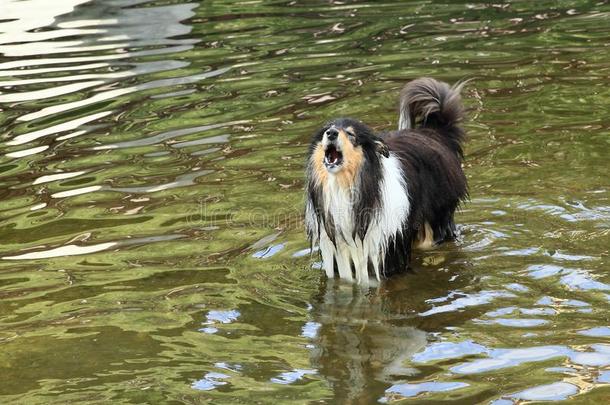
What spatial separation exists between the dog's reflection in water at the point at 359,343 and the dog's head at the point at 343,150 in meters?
0.77

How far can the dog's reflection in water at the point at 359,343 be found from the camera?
5480 millimetres

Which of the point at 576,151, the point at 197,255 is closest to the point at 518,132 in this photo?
the point at 576,151

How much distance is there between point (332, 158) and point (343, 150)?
10 cm

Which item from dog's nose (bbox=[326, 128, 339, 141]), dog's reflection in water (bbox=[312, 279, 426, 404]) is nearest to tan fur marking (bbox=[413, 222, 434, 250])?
dog's reflection in water (bbox=[312, 279, 426, 404])

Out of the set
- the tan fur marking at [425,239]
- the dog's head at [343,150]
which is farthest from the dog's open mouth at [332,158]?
the tan fur marking at [425,239]

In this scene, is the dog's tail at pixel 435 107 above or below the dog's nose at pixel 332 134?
below

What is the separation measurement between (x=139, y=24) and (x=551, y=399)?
1127cm

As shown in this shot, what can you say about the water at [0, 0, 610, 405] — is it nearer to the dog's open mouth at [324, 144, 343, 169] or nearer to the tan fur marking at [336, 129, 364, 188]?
the tan fur marking at [336, 129, 364, 188]

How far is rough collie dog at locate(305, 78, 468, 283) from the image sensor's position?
6.41 meters

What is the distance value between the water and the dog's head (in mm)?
844

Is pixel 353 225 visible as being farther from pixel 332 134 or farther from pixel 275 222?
pixel 275 222

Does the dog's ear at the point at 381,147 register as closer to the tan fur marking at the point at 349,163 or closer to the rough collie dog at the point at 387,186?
the rough collie dog at the point at 387,186

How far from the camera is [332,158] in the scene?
6.39 metres

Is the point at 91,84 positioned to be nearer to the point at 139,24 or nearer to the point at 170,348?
the point at 139,24
